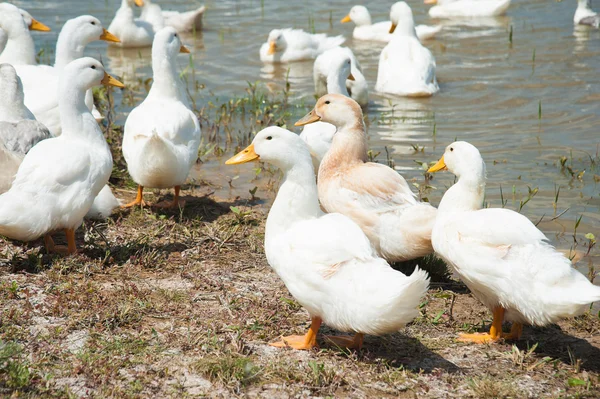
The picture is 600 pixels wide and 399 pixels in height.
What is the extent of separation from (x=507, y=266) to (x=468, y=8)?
11.6 meters

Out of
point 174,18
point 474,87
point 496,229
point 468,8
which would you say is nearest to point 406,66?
→ point 474,87

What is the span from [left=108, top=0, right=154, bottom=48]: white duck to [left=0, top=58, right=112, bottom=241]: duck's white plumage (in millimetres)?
7941

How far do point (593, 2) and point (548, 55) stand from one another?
3.79 metres

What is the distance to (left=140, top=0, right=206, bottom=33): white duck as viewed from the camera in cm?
1393

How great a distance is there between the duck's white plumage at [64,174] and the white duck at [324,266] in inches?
50.0

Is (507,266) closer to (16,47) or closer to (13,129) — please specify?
(13,129)

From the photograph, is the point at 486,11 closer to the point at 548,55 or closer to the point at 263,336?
the point at 548,55

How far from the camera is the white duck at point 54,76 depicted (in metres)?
7.18

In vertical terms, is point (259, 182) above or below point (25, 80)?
below

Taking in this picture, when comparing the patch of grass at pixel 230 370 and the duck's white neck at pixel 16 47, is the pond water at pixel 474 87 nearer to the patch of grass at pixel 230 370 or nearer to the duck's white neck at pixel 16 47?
the duck's white neck at pixel 16 47

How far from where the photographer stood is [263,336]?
431 centimetres

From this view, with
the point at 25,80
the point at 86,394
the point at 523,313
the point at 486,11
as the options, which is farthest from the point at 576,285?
the point at 486,11

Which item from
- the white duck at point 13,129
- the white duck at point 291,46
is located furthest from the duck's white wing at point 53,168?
the white duck at point 291,46

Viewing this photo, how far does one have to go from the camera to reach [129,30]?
13.3m
